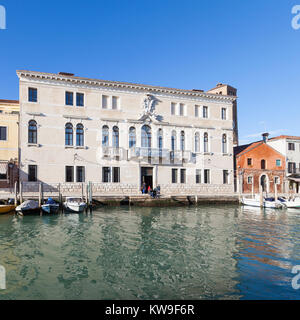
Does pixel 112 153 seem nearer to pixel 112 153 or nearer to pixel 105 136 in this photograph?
pixel 112 153

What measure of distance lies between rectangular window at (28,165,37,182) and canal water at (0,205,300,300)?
7.14 meters

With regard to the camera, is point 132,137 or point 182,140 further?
point 182,140

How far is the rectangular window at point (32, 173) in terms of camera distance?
20.3 m

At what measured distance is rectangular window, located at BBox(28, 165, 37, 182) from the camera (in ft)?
66.5

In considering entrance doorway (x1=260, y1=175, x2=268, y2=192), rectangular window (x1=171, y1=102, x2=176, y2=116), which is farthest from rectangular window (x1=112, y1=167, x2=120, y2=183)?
entrance doorway (x1=260, y1=175, x2=268, y2=192)

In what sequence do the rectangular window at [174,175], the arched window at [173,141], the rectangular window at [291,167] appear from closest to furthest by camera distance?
the rectangular window at [174,175] < the arched window at [173,141] < the rectangular window at [291,167]

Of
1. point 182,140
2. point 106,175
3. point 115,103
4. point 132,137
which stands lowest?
point 106,175

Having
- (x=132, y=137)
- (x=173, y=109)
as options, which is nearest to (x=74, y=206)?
(x=132, y=137)

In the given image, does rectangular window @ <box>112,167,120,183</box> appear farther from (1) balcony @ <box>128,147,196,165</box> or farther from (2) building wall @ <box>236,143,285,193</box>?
(2) building wall @ <box>236,143,285,193</box>

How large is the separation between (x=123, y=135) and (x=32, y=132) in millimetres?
6818

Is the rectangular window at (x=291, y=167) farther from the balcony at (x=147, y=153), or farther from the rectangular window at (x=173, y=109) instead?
the balcony at (x=147, y=153)

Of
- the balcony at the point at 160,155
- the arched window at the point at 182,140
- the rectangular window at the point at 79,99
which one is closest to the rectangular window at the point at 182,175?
the balcony at the point at 160,155

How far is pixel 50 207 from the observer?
16688mm

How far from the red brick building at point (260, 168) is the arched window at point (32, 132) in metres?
17.8
